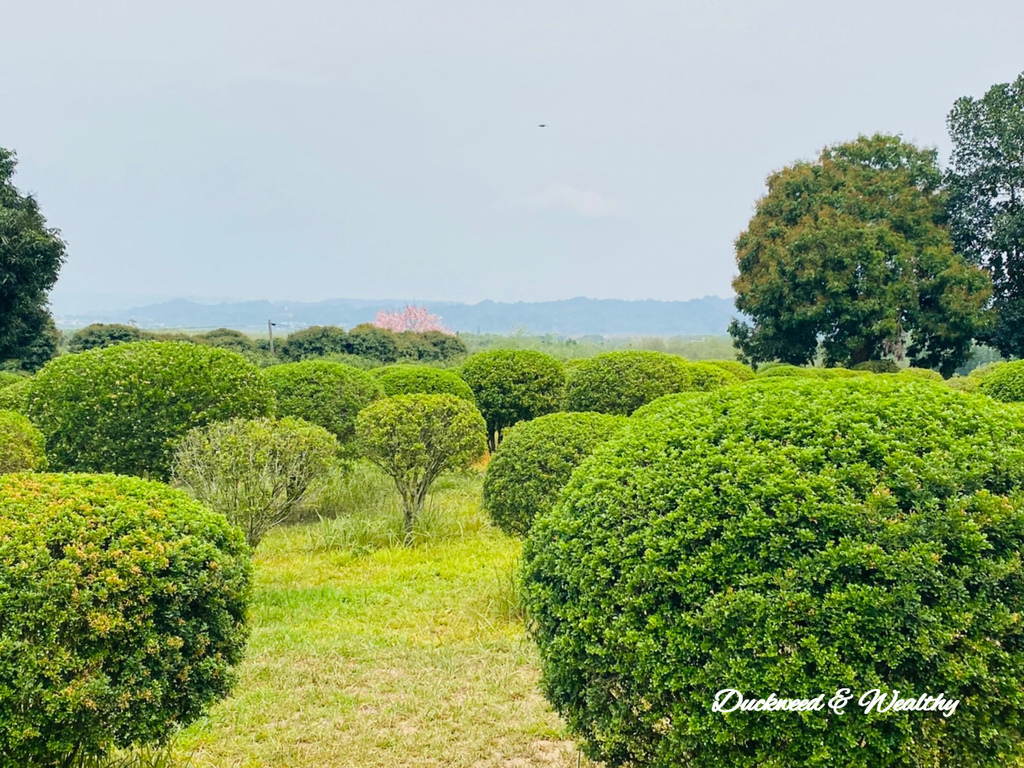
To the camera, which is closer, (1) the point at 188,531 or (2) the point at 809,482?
(2) the point at 809,482

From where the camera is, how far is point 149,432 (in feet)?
22.0

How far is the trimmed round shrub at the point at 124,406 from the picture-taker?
6.67 m

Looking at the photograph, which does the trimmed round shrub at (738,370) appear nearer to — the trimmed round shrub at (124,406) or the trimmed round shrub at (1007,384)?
the trimmed round shrub at (1007,384)

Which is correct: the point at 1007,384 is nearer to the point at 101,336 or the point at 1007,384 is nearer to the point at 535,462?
the point at 535,462

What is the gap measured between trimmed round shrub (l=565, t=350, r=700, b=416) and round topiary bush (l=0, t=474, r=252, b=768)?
7.12m

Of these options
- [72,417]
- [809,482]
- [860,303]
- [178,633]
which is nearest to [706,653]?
[809,482]

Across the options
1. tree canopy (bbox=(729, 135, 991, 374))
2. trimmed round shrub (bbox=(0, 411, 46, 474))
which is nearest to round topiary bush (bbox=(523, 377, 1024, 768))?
trimmed round shrub (bbox=(0, 411, 46, 474))

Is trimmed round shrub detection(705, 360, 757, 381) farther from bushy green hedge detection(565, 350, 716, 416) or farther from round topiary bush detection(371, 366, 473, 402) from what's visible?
round topiary bush detection(371, 366, 473, 402)

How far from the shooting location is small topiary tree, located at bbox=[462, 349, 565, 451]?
38.0 ft

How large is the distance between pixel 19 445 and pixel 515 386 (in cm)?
694

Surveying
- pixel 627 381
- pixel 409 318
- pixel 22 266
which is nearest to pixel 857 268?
pixel 627 381

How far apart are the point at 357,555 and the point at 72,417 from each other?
120 inches

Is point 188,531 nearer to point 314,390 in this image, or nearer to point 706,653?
point 706,653

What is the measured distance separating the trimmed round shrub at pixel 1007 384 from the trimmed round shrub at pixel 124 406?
8.40m
